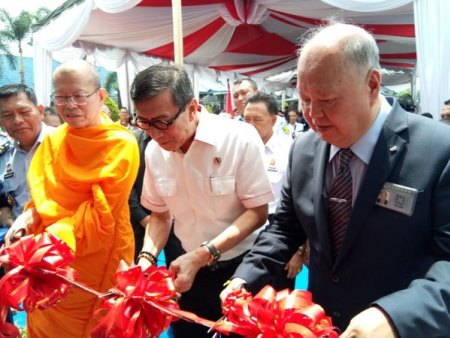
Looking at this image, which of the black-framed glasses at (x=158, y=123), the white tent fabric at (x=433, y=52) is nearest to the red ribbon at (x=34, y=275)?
the black-framed glasses at (x=158, y=123)

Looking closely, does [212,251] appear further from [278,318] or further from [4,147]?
[4,147]

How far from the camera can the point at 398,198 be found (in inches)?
34.9

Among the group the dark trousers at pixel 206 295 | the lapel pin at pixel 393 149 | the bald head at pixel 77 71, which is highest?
the bald head at pixel 77 71

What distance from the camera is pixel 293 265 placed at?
171 centimetres

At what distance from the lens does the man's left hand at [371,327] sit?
69 centimetres

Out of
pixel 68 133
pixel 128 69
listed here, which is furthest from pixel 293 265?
pixel 128 69

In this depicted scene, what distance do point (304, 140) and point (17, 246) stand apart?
2.77ft

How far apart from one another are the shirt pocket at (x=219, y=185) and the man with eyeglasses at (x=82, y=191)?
1.56 ft

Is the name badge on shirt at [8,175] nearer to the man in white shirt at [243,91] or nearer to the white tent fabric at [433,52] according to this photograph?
the man in white shirt at [243,91]

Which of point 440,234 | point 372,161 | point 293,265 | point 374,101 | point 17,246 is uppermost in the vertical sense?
point 374,101

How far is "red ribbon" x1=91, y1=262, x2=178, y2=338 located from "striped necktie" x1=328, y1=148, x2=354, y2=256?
1.41 ft

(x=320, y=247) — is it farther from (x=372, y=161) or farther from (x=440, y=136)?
(x=440, y=136)

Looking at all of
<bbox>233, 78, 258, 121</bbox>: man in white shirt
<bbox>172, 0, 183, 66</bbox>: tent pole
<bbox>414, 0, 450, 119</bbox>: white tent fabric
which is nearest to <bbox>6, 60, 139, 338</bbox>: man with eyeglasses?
<bbox>172, 0, 183, 66</bbox>: tent pole

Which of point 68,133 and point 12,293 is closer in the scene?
point 12,293
